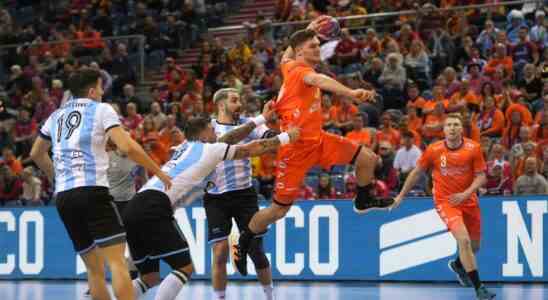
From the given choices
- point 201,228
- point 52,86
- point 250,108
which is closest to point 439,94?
point 250,108

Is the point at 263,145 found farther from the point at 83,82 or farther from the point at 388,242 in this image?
the point at 388,242

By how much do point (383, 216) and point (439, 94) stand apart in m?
3.42

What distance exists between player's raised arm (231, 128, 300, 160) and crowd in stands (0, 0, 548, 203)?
5982 millimetres

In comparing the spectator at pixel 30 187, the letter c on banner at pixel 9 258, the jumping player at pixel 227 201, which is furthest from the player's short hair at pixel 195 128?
the spectator at pixel 30 187

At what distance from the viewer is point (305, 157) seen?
11211 millimetres

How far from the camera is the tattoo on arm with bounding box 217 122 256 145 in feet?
36.0

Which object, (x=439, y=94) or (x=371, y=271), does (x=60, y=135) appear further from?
(x=439, y=94)

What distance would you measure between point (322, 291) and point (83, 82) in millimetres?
6125

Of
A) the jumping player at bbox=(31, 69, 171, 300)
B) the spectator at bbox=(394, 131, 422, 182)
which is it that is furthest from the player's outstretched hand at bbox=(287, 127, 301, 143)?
the spectator at bbox=(394, 131, 422, 182)

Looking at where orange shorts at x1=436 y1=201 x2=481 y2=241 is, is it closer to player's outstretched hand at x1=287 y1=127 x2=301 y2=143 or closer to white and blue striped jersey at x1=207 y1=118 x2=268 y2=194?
white and blue striped jersey at x1=207 y1=118 x2=268 y2=194

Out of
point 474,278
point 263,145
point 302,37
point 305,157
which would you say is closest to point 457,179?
point 474,278

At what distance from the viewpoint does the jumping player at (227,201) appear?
11.8 m

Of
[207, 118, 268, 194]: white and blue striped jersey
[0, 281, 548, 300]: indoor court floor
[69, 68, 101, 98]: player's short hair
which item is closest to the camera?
[69, 68, 101, 98]: player's short hair

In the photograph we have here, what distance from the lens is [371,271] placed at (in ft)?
52.3
